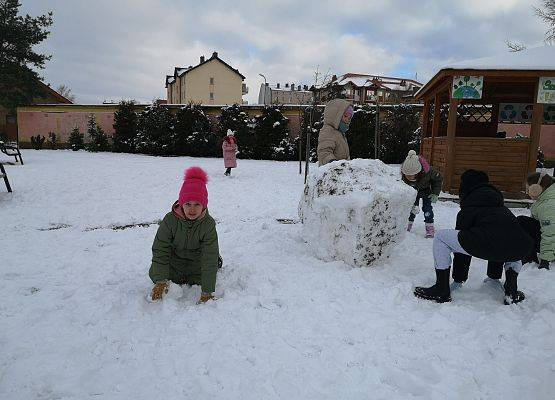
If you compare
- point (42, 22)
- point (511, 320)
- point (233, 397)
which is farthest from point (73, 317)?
point (42, 22)

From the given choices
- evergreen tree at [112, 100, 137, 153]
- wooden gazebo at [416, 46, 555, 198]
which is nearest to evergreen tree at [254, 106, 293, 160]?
evergreen tree at [112, 100, 137, 153]

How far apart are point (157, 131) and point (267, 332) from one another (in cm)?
2053

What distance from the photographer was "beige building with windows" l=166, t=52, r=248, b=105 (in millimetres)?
45656

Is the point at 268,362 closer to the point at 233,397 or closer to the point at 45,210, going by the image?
the point at 233,397

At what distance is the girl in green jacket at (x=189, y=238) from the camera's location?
329 centimetres

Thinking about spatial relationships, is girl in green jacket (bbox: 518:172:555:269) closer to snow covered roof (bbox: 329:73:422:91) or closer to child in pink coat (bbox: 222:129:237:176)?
child in pink coat (bbox: 222:129:237:176)

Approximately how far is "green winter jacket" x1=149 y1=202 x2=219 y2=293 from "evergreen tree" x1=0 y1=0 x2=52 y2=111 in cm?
2659

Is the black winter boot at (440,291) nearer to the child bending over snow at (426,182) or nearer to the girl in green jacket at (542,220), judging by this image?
the girl in green jacket at (542,220)

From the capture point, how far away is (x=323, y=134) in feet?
16.7

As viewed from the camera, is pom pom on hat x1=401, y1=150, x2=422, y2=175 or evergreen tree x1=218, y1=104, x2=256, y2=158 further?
evergreen tree x1=218, y1=104, x2=256, y2=158

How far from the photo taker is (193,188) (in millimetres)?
3293

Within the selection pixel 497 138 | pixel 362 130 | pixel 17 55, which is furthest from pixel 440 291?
pixel 17 55

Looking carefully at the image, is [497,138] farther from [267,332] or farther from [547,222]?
[267,332]

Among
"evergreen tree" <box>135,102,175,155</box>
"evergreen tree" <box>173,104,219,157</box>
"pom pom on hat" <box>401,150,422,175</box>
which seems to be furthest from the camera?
"evergreen tree" <box>135,102,175,155</box>
